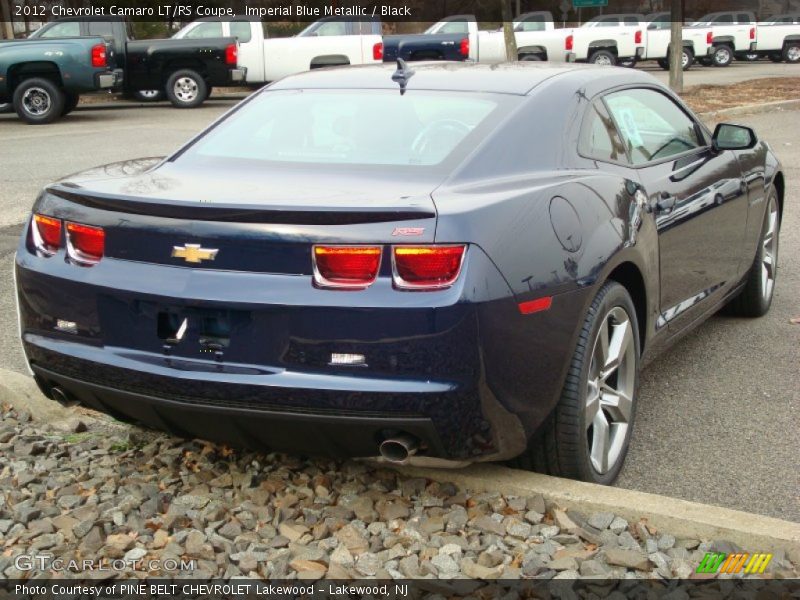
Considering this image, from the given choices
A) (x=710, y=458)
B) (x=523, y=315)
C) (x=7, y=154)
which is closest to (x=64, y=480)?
(x=523, y=315)

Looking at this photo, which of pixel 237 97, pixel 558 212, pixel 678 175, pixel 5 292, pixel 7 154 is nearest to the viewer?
pixel 558 212

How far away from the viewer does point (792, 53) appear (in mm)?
37906

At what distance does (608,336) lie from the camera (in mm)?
3982

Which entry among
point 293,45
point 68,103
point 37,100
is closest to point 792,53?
point 293,45

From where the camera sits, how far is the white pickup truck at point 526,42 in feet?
84.3

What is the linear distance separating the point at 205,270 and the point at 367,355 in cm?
57

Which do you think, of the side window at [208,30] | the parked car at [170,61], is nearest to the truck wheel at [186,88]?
the parked car at [170,61]

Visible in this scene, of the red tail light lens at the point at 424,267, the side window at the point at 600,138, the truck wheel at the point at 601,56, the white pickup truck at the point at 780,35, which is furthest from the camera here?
the white pickup truck at the point at 780,35

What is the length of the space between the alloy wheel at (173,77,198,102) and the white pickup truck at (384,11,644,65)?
573 cm

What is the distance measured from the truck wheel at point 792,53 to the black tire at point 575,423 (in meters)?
37.0

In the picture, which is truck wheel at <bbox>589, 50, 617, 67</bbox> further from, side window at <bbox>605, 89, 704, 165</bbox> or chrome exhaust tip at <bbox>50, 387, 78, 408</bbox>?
chrome exhaust tip at <bbox>50, 387, 78, 408</bbox>

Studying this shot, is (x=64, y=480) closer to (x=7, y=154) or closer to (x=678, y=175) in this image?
(x=678, y=175)

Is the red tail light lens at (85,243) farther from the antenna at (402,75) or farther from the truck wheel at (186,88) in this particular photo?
the truck wheel at (186,88)

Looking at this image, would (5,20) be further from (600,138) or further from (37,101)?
(600,138)
